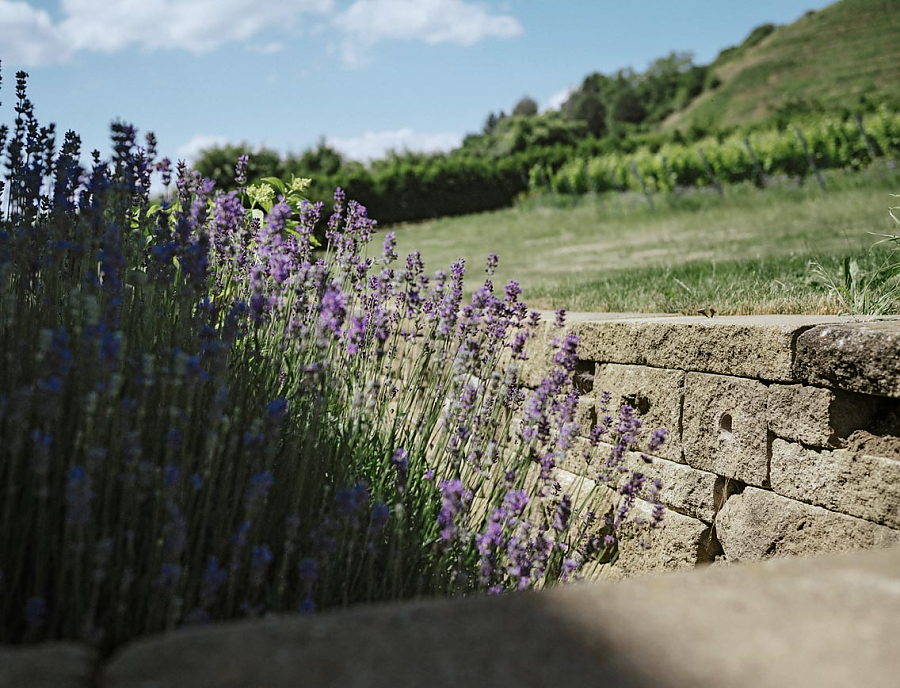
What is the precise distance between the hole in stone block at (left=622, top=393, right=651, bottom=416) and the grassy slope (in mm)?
34332

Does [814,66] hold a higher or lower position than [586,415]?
higher

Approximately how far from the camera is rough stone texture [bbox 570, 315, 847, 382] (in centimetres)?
271

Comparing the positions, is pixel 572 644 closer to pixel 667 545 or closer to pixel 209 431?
pixel 209 431

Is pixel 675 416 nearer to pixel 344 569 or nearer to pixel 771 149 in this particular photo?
pixel 344 569

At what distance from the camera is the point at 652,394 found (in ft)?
10.8

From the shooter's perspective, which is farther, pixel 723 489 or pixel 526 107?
pixel 526 107

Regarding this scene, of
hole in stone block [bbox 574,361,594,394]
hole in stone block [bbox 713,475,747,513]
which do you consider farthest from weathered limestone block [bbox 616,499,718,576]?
hole in stone block [bbox 574,361,594,394]

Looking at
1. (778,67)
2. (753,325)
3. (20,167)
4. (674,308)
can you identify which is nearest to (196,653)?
(20,167)

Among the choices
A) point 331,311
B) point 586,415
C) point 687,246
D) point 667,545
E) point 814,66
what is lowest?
point 667,545

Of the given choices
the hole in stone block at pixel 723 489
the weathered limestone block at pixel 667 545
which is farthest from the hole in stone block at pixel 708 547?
the hole in stone block at pixel 723 489

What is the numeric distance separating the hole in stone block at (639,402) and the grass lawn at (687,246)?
2.25 ft

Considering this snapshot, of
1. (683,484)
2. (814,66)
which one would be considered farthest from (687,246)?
(814,66)

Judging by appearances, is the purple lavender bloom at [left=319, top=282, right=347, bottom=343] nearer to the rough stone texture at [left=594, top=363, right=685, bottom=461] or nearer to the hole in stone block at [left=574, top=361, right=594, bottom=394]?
the rough stone texture at [left=594, top=363, right=685, bottom=461]

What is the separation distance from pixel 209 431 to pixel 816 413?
75.9 inches
